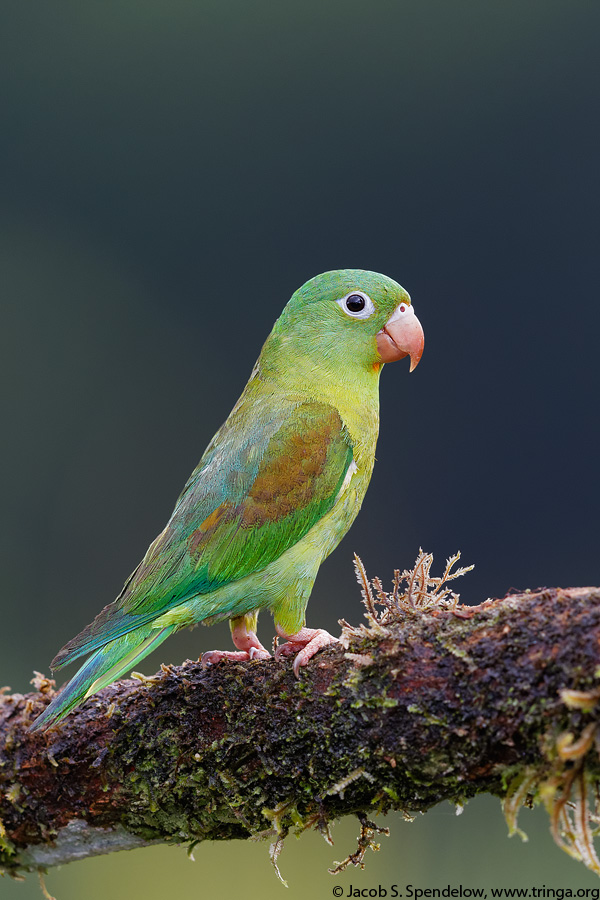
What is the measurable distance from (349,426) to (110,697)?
1.49 m

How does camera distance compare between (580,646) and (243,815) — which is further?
(243,815)

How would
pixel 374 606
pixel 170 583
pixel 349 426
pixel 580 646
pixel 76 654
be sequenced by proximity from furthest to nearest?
pixel 349 426
pixel 170 583
pixel 76 654
pixel 374 606
pixel 580 646

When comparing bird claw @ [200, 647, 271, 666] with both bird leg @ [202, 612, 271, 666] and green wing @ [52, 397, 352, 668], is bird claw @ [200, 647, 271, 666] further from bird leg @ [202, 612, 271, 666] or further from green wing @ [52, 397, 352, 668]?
green wing @ [52, 397, 352, 668]

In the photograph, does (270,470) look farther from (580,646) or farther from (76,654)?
(580,646)

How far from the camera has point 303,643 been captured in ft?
10.8

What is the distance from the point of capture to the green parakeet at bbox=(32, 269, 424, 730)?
128 inches

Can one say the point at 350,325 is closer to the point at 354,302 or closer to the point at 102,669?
the point at 354,302

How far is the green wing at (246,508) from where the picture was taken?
331cm

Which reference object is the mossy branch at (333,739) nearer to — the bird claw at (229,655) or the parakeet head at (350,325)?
the bird claw at (229,655)

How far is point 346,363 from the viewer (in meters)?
3.90

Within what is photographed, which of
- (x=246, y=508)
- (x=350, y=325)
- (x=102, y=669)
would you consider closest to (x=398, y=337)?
(x=350, y=325)

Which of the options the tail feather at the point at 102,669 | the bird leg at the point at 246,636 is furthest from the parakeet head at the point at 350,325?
the tail feather at the point at 102,669

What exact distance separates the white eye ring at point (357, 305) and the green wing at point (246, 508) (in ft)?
1.81

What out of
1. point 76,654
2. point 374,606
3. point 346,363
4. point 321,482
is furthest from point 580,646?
point 346,363
